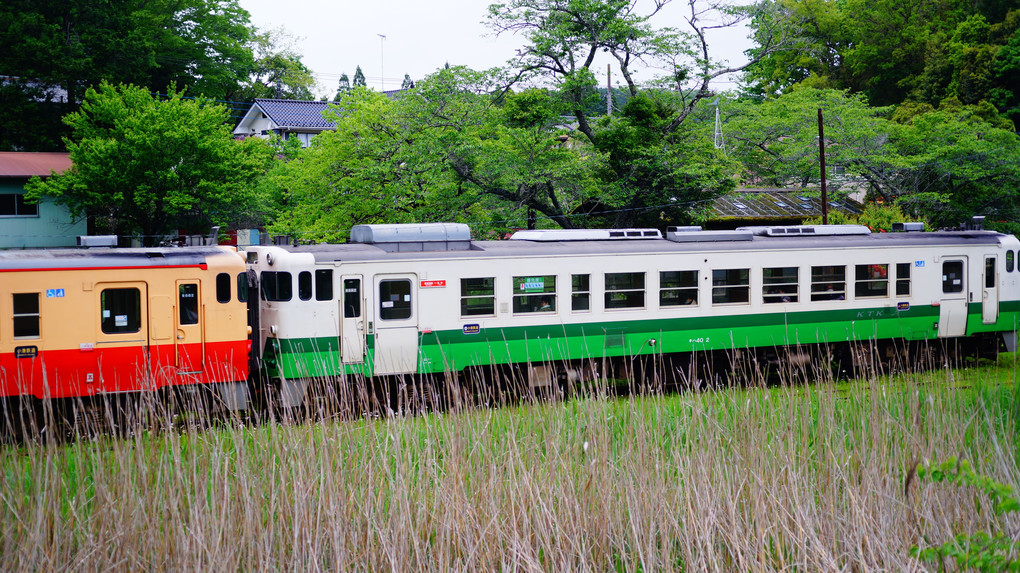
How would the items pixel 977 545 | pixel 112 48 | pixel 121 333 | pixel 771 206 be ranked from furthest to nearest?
pixel 771 206, pixel 112 48, pixel 121 333, pixel 977 545

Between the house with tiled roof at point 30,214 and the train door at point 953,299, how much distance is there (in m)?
24.0

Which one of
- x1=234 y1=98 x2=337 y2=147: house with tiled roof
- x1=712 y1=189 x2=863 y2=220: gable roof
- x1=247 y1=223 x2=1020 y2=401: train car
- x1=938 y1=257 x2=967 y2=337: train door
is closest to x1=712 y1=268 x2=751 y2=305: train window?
x1=247 y1=223 x2=1020 y2=401: train car

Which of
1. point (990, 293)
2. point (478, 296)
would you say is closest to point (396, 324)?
point (478, 296)

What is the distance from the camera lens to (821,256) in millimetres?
→ 13984

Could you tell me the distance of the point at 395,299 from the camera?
1171 centimetres

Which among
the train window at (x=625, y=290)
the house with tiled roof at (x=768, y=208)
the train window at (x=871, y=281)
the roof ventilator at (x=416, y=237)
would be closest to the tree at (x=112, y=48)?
the roof ventilator at (x=416, y=237)

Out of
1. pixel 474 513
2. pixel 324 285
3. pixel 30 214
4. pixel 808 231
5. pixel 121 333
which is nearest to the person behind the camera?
pixel 474 513

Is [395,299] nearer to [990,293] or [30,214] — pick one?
[990,293]

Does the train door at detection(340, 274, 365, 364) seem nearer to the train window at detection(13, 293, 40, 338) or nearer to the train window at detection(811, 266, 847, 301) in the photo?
the train window at detection(13, 293, 40, 338)

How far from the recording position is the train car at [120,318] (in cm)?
989

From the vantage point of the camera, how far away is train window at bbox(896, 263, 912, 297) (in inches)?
577

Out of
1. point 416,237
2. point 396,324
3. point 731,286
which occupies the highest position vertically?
point 416,237

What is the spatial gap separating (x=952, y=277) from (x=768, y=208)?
65.2 feet

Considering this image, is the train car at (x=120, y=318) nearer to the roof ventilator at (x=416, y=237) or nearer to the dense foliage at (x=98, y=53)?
the roof ventilator at (x=416, y=237)
